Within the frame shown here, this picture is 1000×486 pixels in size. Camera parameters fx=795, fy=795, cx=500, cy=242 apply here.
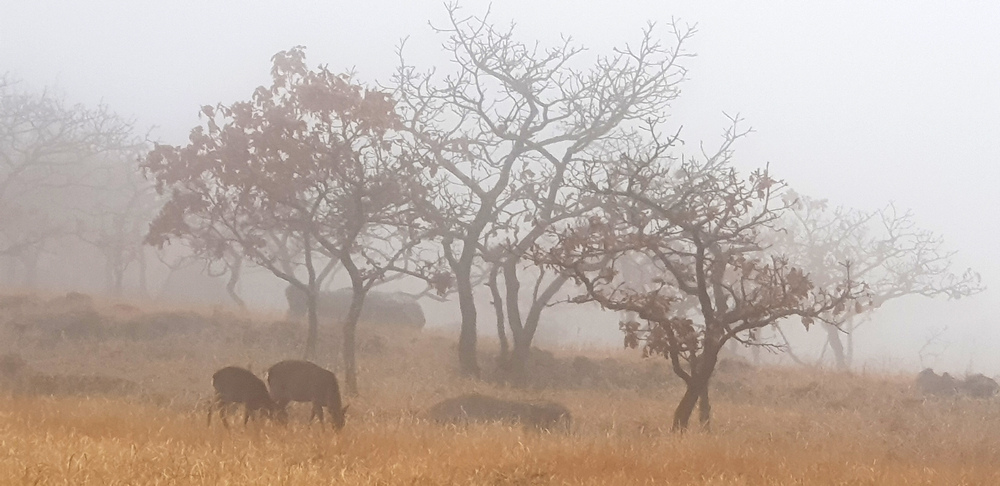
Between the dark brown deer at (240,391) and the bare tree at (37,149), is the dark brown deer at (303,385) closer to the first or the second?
the dark brown deer at (240,391)

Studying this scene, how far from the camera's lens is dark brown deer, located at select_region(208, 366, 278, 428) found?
36.4 feet

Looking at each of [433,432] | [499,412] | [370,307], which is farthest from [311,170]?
[370,307]

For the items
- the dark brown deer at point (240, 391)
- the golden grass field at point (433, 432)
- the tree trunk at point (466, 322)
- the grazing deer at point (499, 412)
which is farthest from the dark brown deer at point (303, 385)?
the tree trunk at point (466, 322)

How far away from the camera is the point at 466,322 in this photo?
72.5 ft

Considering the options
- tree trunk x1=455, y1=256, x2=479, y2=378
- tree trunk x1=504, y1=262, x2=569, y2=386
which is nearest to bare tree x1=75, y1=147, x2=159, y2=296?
tree trunk x1=455, y1=256, x2=479, y2=378

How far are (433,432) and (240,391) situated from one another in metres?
2.95

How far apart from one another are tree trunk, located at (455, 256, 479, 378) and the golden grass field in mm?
520

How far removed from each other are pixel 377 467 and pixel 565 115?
1560cm

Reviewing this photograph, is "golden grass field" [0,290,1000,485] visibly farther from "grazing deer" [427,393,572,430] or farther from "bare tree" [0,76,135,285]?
"bare tree" [0,76,135,285]

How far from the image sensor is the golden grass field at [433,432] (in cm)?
748

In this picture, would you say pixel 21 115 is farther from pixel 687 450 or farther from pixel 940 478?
pixel 940 478

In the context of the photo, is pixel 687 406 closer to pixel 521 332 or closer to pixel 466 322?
pixel 521 332

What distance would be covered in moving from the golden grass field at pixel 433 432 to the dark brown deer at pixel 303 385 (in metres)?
0.59

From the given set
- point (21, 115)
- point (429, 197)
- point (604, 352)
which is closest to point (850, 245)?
point (604, 352)
